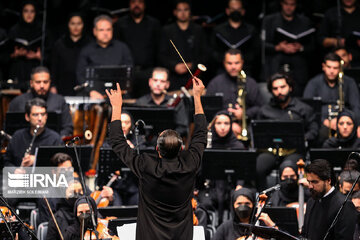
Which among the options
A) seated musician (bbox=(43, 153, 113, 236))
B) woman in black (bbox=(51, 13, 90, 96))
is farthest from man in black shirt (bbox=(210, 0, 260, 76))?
seated musician (bbox=(43, 153, 113, 236))

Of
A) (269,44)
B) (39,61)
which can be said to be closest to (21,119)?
(39,61)

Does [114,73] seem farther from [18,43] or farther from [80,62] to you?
[18,43]

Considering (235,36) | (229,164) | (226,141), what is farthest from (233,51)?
(229,164)

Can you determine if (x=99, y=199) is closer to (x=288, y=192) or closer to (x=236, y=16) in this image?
(x=288, y=192)

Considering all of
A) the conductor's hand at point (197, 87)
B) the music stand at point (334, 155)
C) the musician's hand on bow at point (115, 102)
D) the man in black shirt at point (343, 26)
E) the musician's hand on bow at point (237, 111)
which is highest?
the man in black shirt at point (343, 26)

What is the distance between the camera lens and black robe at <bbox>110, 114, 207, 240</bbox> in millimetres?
5703

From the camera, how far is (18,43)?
457 inches

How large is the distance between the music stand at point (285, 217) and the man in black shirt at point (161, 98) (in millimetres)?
2781

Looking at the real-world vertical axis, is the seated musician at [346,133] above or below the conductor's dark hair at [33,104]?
below

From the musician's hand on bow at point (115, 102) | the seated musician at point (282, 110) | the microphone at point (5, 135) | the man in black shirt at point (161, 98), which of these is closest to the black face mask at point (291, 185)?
the seated musician at point (282, 110)

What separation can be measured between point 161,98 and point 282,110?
1623 mm

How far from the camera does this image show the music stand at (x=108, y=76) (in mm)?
10250

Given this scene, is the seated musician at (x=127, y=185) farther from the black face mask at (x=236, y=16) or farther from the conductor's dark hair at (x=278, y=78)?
the black face mask at (x=236, y=16)

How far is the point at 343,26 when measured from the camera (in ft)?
38.0
